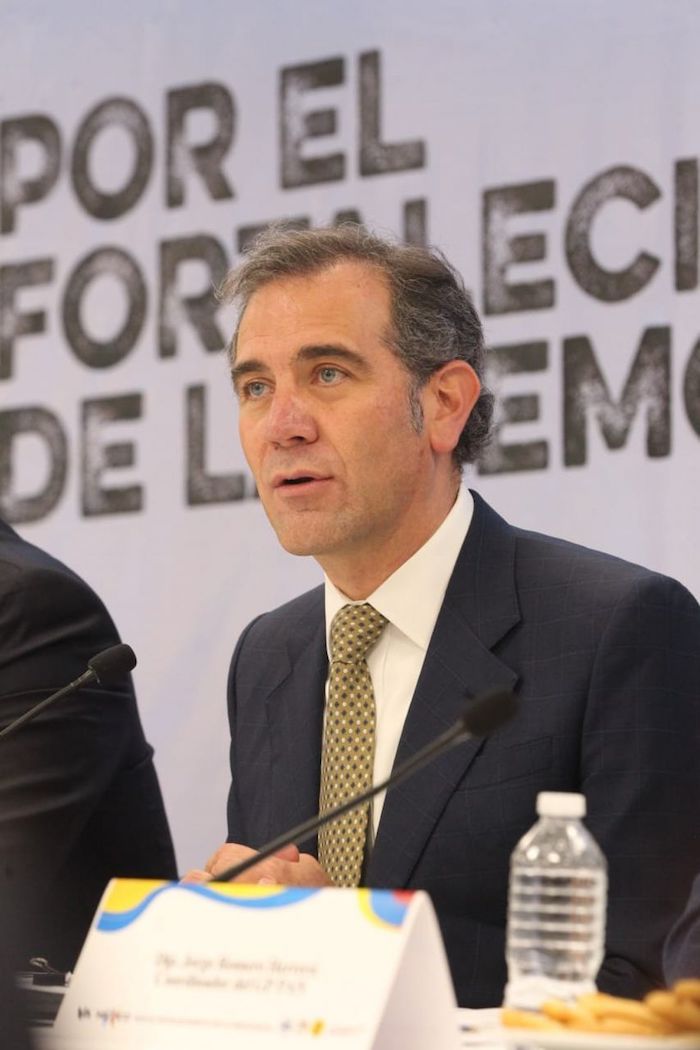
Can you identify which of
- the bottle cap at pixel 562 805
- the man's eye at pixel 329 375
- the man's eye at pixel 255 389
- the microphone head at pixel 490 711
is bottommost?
the bottle cap at pixel 562 805

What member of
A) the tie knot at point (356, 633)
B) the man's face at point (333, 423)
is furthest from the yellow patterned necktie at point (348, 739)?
the man's face at point (333, 423)

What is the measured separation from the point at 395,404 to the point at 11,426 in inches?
69.1

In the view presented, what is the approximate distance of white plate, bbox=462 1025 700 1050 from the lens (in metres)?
1.58

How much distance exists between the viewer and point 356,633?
10.2 feet

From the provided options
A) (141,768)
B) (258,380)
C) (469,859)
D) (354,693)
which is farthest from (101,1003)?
(141,768)

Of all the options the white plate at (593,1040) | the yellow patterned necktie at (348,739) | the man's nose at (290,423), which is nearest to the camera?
the white plate at (593,1040)

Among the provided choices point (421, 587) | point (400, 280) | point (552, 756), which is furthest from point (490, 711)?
point (400, 280)

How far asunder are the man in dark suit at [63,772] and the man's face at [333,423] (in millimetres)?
753

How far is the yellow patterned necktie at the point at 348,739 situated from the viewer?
9.59ft

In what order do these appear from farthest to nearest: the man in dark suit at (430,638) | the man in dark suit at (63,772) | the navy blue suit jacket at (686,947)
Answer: the man in dark suit at (63,772), the man in dark suit at (430,638), the navy blue suit jacket at (686,947)

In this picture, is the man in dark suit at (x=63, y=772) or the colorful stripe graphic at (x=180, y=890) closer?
the colorful stripe graphic at (x=180, y=890)

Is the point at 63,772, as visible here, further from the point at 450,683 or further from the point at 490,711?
the point at 490,711

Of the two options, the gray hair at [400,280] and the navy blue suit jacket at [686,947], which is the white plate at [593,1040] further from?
the gray hair at [400,280]

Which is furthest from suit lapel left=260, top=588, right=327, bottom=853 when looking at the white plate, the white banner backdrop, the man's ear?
the white plate
